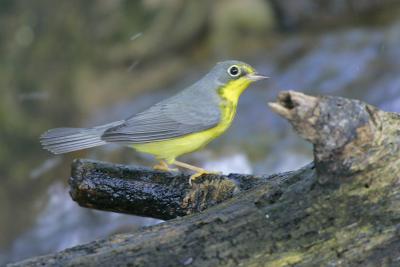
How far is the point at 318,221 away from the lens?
136 inches

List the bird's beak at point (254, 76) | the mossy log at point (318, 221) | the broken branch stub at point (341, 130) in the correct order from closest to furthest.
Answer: the broken branch stub at point (341, 130), the mossy log at point (318, 221), the bird's beak at point (254, 76)

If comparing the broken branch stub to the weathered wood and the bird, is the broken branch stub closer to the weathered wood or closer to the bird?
the weathered wood

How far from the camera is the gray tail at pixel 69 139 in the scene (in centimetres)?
523

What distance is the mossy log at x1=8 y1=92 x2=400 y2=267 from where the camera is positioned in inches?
132

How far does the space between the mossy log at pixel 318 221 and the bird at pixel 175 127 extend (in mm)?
1663

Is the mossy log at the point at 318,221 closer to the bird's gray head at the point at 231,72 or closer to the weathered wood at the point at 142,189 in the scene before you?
the weathered wood at the point at 142,189

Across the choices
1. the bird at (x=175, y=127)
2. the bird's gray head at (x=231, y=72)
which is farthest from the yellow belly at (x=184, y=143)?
the bird's gray head at (x=231, y=72)

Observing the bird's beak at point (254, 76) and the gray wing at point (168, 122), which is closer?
the gray wing at point (168, 122)

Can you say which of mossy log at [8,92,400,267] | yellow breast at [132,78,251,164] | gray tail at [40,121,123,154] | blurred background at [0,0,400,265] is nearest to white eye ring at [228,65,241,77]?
yellow breast at [132,78,251,164]

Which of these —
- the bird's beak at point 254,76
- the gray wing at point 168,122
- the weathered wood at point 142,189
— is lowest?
the weathered wood at point 142,189

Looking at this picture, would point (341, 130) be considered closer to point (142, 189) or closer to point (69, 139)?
point (142, 189)

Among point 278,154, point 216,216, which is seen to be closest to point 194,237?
point 216,216

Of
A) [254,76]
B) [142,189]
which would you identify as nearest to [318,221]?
[142,189]

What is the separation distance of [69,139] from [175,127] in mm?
749
